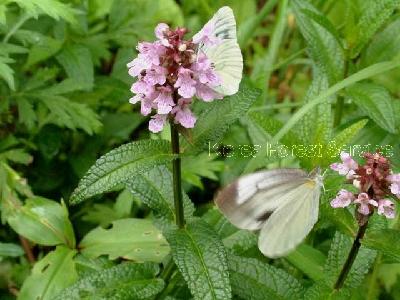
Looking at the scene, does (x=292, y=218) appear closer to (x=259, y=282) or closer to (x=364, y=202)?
(x=364, y=202)

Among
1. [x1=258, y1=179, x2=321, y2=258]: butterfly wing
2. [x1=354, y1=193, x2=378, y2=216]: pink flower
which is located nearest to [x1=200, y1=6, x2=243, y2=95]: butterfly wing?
[x1=258, y1=179, x2=321, y2=258]: butterfly wing

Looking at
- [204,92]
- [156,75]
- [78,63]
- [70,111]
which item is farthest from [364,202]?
[78,63]

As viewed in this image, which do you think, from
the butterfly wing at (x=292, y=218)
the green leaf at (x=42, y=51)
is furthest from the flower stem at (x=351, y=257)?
the green leaf at (x=42, y=51)

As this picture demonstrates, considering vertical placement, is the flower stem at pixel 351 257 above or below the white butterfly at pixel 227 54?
below

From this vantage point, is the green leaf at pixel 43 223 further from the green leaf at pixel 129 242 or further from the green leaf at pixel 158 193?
the green leaf at pixel 158 193

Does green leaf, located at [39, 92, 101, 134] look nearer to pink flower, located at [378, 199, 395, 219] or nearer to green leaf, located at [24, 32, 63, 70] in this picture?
green leaf, located at [24, 32, 63, 70]
